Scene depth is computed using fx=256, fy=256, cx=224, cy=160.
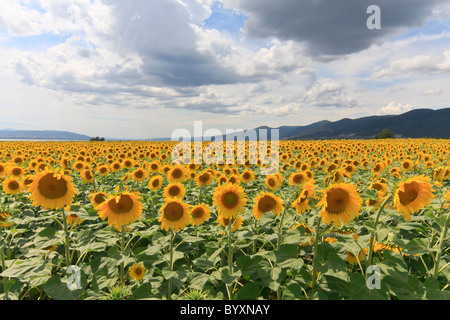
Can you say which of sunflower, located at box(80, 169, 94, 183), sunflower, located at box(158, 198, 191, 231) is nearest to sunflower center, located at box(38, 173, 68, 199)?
sunflower, located at box(158, 198, 191, 231)

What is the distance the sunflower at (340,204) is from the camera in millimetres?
3305

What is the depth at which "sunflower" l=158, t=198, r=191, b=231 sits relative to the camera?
13.7 ft

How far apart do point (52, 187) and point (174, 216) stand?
6.11 feet

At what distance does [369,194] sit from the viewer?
332cm

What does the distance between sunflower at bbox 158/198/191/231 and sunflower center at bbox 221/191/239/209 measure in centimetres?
69

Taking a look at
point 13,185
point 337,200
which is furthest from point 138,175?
point 337,200

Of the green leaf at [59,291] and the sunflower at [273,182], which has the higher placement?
the sunflower at [273,182]

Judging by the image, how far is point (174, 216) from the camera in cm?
419

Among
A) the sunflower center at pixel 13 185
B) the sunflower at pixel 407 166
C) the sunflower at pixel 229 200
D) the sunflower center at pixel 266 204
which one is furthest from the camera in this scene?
the sunflower at pixel 407 166

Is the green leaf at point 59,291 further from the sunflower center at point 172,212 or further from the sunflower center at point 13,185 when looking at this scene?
the sunflower center at point 13,185

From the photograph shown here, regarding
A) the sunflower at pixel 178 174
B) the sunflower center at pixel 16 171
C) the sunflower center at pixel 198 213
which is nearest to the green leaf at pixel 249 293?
the sunflower center at pixel 198 213

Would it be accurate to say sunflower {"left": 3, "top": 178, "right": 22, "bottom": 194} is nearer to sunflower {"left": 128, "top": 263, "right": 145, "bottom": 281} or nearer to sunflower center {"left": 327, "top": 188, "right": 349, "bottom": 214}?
sunflower {"left": 128, "top": 263, "right": 145, "bottom": 281}

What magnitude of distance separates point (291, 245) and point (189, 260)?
2.46 meters
